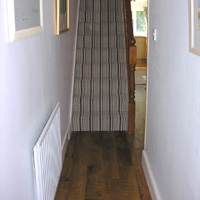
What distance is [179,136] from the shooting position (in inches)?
80.1

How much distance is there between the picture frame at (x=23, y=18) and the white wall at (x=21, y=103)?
0.15 feet

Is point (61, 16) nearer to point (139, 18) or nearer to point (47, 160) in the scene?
point (47, 160)

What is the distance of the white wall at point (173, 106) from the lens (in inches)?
68.1

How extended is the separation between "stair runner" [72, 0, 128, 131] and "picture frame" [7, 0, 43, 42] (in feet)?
8.83

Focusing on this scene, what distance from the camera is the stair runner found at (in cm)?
487

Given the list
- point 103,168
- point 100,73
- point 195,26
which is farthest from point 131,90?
point 195,26

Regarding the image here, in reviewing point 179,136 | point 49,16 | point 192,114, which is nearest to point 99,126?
point 49,16

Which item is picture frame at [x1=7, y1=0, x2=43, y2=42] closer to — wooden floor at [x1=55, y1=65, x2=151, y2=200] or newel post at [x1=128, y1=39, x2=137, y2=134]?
wooden floor at [x1=55, y1=65, x2=151, y2=200]

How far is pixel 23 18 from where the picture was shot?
1857 mm

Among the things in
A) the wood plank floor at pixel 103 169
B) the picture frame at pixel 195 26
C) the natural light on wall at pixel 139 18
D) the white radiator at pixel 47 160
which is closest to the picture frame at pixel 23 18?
the white radiator at pixel 47 160

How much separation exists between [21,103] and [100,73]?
3.56 m

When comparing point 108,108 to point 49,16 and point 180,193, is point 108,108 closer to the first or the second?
point 49,16

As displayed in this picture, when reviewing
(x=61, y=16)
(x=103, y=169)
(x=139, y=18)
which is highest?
(x=139, y=18)

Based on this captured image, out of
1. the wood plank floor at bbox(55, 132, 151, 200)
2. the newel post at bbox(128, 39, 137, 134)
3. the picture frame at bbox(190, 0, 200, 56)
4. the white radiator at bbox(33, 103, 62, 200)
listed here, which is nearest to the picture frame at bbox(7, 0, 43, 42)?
the white radiator at bbox(33, 103, 62, 200)
